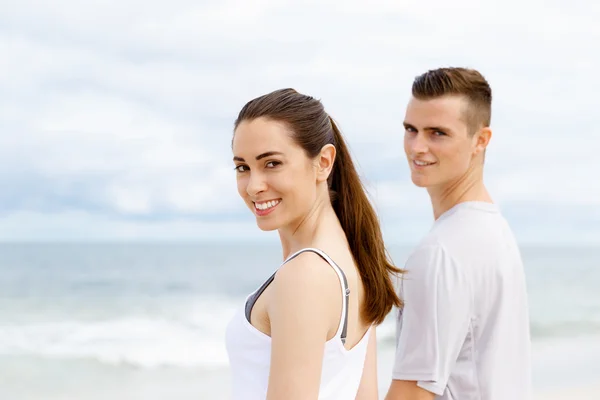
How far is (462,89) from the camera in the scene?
2.71 meters

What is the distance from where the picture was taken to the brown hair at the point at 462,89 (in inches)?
106

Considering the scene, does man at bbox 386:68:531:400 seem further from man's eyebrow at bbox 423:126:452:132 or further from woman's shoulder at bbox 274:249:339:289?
woman's shoulder at bbox 274:249:339:289

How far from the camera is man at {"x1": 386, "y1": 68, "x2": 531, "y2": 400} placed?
2529mm

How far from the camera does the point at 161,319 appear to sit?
693 inches

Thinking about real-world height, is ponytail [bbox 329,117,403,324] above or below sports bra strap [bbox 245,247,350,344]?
above

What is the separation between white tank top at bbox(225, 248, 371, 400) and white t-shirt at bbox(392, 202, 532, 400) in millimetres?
428

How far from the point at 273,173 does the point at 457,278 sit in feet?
2.59

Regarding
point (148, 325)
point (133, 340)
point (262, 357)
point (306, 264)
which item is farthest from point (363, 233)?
point (148, 325)

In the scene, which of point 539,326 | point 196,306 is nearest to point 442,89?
point 539,326

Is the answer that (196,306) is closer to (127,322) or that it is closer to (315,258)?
(127,322)

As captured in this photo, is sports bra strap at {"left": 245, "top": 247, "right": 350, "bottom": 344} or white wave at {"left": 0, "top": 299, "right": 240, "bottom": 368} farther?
white wave at {"left": 0, "top": 299, "right": 240, "bottom": 368}

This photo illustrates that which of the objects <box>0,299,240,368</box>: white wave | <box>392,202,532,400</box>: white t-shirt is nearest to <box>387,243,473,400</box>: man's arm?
<box>392,202,532,400</box>: white t-shirt

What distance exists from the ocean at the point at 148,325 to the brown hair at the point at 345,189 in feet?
28.3

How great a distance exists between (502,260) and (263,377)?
95cm
